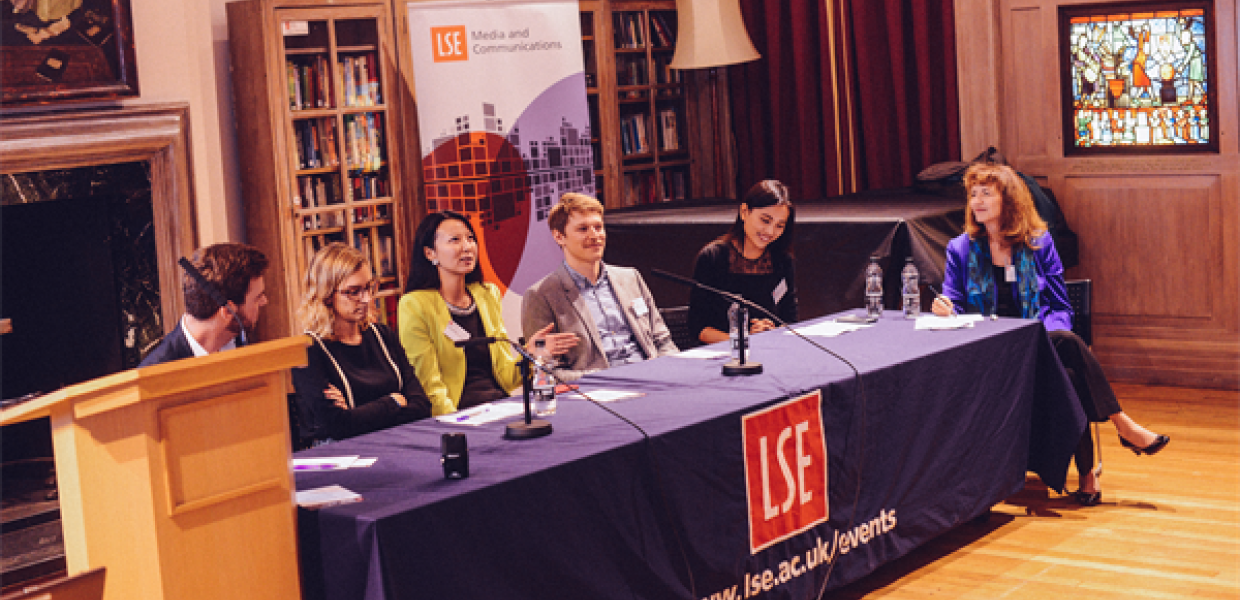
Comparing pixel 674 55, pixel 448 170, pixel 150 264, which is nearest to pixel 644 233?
pixel 448 170

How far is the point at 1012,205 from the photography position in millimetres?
4633

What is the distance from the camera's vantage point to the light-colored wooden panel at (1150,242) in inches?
245

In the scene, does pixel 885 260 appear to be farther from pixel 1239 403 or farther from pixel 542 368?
pixel 542 368

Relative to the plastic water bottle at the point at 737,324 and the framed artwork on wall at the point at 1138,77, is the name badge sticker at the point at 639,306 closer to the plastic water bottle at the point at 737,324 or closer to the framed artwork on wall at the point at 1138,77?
the plastic water bottle at the point at 737,324

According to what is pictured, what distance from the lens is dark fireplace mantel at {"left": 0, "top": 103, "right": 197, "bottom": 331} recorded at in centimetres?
501

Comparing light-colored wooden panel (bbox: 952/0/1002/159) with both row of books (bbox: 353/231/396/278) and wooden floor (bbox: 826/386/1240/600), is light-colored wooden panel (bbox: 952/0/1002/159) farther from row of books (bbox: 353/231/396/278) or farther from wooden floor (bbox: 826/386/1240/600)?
row of books (bbox: 353/231/396/278)

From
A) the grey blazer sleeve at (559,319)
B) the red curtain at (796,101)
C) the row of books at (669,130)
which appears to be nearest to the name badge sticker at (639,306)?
the grey blazer sleeve at (559,319)

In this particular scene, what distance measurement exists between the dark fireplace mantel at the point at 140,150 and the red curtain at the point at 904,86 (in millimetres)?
3844

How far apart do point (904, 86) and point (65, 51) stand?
174 inches

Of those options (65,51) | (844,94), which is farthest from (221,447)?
(844,94)

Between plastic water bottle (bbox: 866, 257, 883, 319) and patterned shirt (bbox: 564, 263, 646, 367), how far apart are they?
86 cm

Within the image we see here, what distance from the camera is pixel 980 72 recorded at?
6.84m

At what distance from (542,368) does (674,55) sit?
4594mm

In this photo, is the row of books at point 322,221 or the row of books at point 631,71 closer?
the row of books at point 322,221
